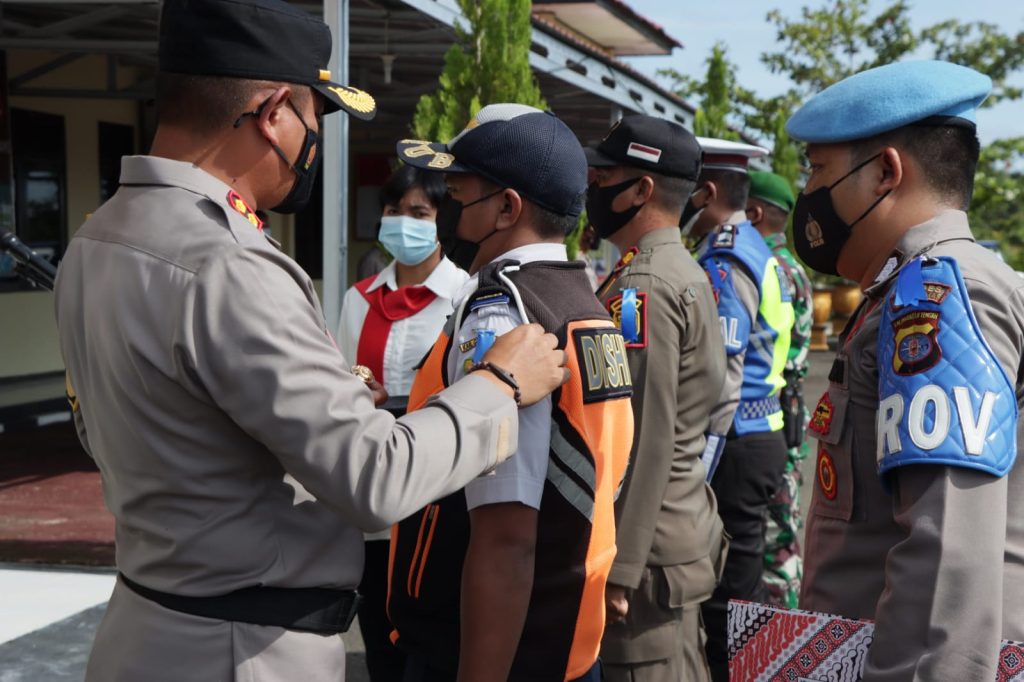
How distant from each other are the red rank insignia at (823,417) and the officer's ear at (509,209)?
31.6 inches

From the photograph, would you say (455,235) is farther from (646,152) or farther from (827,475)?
(646,152)

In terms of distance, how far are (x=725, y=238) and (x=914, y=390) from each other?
321cm

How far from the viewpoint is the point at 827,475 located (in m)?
1.89

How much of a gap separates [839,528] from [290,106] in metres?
1.23

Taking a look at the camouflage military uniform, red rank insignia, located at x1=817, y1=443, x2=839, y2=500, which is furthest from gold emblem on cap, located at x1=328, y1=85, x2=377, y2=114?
the camouflage military uniform

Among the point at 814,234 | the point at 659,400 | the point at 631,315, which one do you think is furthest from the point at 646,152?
the point at 814,234

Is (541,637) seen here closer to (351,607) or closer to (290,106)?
(351,607)

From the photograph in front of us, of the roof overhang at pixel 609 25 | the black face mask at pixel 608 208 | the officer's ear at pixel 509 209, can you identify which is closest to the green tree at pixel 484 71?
the black face mask at pixel 608 208

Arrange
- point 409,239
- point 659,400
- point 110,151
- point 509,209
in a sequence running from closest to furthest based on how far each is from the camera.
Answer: point 509,209 < point 659,400 < point 409,239 < point 110,151

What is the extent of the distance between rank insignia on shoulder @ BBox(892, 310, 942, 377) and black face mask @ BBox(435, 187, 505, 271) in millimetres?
998

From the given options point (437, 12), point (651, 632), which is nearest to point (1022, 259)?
point (437, 12)

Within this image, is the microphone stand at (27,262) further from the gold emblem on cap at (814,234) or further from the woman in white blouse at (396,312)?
the gold emblem on cap at (814,234)

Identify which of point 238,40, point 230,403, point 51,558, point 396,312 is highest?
point 238,40

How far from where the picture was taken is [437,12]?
271 inches
